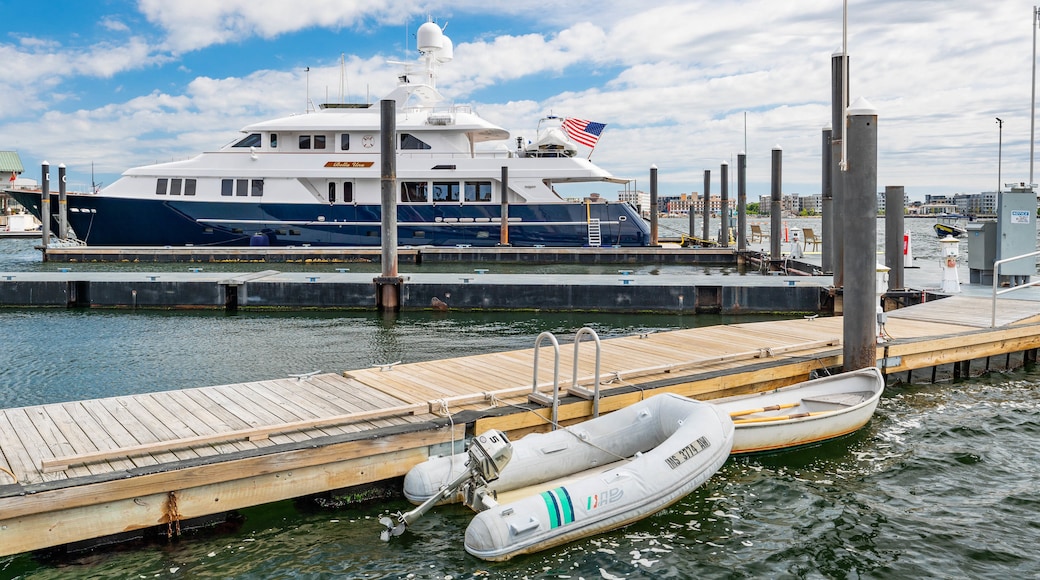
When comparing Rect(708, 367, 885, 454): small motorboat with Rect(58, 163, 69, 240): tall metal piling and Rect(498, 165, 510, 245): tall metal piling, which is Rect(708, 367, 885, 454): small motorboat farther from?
Rect(58, 163, 69, 240): tall metal piling

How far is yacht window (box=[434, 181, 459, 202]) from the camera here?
3041 cm

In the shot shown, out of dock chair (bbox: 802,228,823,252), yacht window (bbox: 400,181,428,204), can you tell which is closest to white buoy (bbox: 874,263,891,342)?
dock chair (bbox: 802,228,823,252)

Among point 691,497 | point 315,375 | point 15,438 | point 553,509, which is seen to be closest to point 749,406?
point 691,497

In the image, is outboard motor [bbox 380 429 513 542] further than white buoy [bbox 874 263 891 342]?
No

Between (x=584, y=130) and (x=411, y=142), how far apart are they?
21.6 ft

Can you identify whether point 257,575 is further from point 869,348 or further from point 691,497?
point 869,348

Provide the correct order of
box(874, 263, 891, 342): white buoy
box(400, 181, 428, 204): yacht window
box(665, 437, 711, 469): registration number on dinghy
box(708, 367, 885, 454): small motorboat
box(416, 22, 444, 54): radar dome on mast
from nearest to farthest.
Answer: box(665, 437, 711, 469): registration number on dinghy, box(708, 367, 885, 454): small motorboat, box(874, 263, 891, 342): white buoy, box(400, 181, 428, 204): yacht window, box(416, 22, 444, 54): radar dome on mast

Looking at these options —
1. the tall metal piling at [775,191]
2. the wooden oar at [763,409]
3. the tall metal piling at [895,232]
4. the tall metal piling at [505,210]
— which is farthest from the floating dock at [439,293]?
the tall metal piling at [505,210]

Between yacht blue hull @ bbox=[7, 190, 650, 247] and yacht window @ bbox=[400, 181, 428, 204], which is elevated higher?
yacht window @ bbox=[400, 181, 428, 204]

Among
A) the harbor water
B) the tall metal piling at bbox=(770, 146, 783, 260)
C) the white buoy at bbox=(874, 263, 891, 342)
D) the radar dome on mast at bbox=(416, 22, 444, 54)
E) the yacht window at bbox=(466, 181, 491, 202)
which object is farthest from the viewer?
the radar dome on mast at bbox=(416, 22, 444, 54)

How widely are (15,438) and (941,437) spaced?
26.1ft

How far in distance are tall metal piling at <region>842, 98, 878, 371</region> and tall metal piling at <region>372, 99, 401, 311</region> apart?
384 inches

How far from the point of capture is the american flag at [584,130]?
2948 centimetres

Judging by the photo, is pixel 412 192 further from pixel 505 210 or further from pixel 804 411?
pixel 804 411
